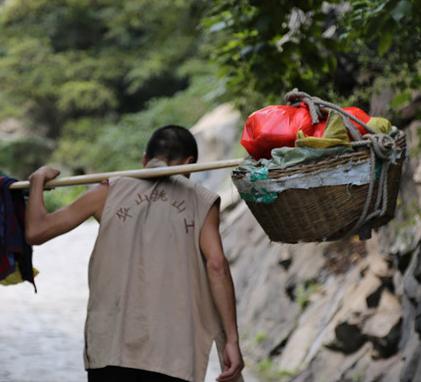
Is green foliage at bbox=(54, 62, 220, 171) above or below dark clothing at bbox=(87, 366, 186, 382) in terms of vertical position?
below

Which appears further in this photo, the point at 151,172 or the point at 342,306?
the point at 342,306

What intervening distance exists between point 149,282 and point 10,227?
856 mm

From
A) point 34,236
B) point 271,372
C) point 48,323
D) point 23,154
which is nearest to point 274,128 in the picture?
point 34,236

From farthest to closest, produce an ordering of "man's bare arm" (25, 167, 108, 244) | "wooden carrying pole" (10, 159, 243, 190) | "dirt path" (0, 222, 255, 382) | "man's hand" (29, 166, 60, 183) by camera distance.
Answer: "dirt path" (0, 222, 255, 382)
"man's hand" (29, 166, 60, 183)
"man's bare arm" (25, 167, 108, 244)
"wooden carrying pole" (10, 159, 243, 190)

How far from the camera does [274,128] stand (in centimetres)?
390

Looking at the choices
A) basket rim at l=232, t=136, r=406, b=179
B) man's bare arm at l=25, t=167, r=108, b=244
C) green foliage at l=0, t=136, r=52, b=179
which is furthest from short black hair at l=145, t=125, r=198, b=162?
green foliage at l=0, t=136, r=52, b=179

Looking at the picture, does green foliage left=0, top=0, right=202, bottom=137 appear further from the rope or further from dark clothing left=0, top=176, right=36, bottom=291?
the rope

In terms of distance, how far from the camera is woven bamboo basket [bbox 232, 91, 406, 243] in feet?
12.4

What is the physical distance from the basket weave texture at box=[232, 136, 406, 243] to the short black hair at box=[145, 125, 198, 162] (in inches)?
21.3

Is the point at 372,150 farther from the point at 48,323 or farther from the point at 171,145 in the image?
the point at 48,323

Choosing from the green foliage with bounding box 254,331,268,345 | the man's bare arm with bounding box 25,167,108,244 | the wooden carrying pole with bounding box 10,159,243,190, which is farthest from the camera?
the green foliage with bounding box 254,331,268,345

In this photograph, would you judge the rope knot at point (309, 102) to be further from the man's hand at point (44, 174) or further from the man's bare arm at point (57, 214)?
the man's hand at point (44, 174)

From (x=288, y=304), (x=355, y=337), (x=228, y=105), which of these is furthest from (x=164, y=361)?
(x=228, y=105)

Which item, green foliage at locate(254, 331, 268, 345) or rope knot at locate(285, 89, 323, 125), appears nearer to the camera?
rope knot at locate(285, 89, 323, 125)
